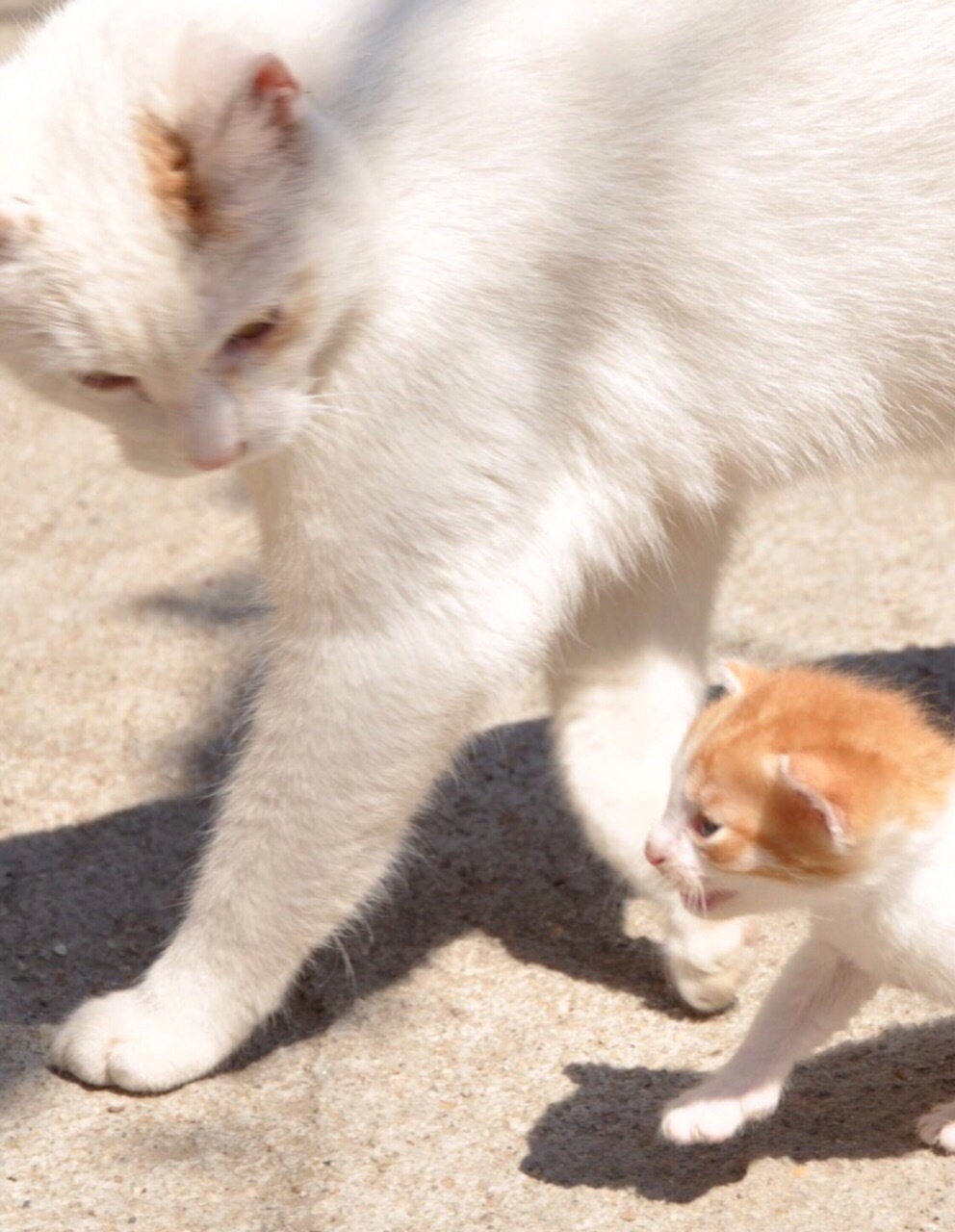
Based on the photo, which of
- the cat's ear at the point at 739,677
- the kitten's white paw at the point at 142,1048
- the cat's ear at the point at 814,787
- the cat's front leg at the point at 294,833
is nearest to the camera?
the cat's ear at the point at 814,787

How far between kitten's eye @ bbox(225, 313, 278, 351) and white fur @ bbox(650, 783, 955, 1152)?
622mm

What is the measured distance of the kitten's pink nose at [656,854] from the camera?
1823 millimetres

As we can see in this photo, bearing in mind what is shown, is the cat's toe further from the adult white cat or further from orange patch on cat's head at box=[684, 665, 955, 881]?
the adult white cat

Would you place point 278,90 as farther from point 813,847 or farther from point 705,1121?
point 705,1121

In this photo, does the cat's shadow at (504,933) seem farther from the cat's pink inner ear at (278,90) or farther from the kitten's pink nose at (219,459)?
Answer: the cat's pink inner ear at (278,90)

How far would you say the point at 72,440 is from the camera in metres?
3.90

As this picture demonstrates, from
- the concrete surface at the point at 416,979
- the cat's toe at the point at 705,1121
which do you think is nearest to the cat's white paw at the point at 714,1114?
the cat's toe at the point at 705,1121

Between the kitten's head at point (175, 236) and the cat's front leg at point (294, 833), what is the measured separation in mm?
308

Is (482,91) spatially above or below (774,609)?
above

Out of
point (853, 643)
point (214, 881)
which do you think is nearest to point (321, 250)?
point (214, 881)

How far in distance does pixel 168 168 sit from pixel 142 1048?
1.03m

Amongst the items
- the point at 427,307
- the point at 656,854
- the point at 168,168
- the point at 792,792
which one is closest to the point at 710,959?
the point at 656,854

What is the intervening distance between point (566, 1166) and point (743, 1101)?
0.25m

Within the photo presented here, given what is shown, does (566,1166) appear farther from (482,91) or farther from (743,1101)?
(482,91)
